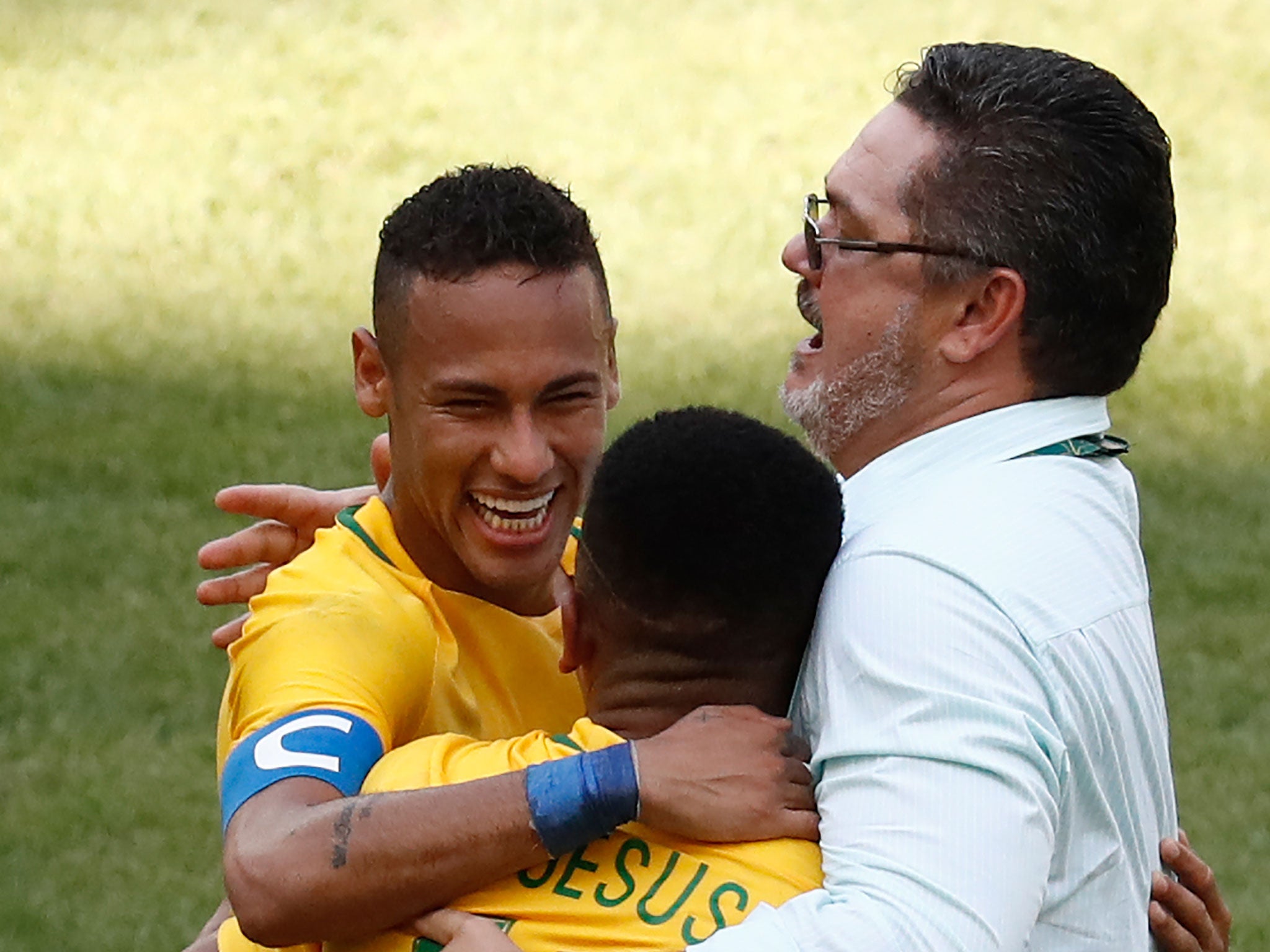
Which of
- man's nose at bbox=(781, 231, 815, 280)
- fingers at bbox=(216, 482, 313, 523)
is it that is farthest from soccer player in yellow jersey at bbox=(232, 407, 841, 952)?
fingers at bbox=(216, 482, 313, 523)

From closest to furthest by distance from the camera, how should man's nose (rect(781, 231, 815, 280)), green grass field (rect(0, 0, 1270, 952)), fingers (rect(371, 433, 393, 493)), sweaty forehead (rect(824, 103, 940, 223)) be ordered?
sweaty forehead (rect(824, 103, 940, 223)), man's nose (rect(781, 231, 815, 280)), fingers (rect(371, 433, 393, 493)), green grass field (rect(0, 0, 1270, 952))

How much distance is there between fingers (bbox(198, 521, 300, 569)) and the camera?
4.13 m

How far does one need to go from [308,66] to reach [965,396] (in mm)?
11238

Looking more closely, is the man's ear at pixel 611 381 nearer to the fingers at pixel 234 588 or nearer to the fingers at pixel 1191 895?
the fingers at pixel 234 588

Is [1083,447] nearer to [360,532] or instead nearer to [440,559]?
[440,559]

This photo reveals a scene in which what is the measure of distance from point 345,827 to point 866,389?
104 cm

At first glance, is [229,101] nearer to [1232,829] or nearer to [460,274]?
[1232,829]

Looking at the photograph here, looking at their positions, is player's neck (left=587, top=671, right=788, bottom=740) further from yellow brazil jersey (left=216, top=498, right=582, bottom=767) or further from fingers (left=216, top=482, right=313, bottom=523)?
fingers (left=216, top=482, right=313, bottom=523)

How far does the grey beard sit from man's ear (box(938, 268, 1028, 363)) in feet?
0.25

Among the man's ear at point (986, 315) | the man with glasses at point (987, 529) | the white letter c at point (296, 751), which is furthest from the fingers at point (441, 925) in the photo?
the man's ear at point (986, 315)

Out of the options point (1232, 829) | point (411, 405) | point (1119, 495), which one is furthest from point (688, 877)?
point (1232, 829)

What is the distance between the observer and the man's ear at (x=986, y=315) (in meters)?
3.13

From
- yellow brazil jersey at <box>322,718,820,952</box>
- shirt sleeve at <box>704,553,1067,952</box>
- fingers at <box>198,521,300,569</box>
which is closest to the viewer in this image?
shirt sleeve at <box>704,553,1067,952</box>

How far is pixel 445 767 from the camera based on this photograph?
288cm
